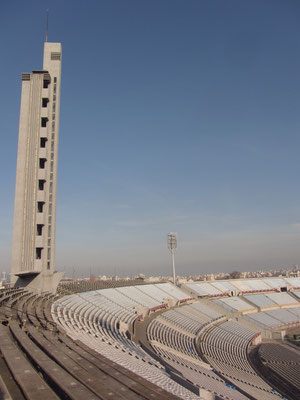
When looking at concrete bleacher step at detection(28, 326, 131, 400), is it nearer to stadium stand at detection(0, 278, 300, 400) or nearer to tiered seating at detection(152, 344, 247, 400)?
stadium stand at detection(0, 278, 300, 400)

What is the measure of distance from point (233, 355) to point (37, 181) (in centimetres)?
2566

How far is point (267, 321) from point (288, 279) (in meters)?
31.0

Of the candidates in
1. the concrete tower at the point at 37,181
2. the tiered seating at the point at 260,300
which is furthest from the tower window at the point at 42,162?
the tiered seating at the point at 260,300

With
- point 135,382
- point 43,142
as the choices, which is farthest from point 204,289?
point 135,382

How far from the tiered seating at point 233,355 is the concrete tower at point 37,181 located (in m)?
15.9

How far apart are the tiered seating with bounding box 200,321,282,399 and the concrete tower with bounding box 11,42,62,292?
52.0 feet

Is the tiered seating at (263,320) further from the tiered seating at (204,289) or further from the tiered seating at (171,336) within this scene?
the tiered seating at (171,336)

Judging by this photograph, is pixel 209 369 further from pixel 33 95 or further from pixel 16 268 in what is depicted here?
pixel 33 95

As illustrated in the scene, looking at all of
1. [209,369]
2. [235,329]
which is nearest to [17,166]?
[209,369]

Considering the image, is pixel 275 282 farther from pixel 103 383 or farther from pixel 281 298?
pixel 103 383

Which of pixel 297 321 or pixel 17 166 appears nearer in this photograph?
pixel 17 166

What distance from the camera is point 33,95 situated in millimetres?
27766

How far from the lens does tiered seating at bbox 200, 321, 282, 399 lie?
22.2 metres

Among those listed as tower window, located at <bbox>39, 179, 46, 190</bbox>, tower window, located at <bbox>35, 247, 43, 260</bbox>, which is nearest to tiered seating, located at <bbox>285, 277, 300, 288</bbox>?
tower window, located at <bbox>35, 247, 43, 260</bbox>
